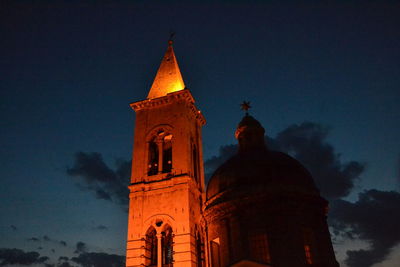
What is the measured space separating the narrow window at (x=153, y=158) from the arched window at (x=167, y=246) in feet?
15.1

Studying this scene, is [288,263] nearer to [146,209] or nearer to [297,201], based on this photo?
[297,201]

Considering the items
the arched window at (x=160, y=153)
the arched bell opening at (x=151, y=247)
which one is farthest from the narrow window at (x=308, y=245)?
the arched window at (x=160, y=153)

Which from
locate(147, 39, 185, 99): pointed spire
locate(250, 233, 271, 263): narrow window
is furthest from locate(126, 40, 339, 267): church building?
locate(147, 39, 185, 99): pointed spire

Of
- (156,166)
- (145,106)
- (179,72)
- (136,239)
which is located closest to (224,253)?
(136,239)

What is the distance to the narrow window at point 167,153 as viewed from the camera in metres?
28.5

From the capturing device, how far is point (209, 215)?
24703mm

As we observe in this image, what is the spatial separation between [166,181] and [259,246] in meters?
8.13

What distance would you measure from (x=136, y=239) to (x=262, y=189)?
9049mm

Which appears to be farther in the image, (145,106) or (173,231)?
(145,106)

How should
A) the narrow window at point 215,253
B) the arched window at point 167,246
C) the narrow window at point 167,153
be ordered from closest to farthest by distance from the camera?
the narrow window at point 215,253 < the arched window at point 167,246 < the narrow window at point 167,153

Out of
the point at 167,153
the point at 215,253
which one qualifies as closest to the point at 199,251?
the point at 215,253

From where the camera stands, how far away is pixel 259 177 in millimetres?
23875

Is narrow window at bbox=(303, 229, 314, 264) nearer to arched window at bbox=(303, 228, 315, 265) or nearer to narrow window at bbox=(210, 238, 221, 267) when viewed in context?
arched window at bbox=(303, 228, 315, 265)

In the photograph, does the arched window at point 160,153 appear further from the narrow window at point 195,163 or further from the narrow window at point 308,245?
the narrow window at point 308,245
